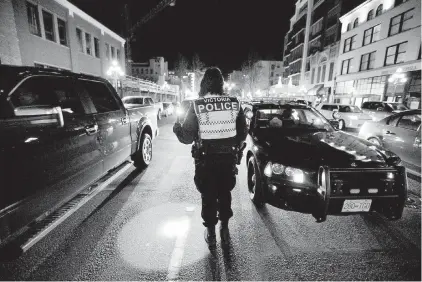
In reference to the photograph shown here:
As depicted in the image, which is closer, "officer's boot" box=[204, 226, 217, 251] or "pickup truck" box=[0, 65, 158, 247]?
"pickup truck" box=[0, 65, 158, 247]

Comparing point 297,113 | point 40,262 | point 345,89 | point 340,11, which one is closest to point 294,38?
point 340,11

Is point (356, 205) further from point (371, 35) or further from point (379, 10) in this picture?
point (371, 35)

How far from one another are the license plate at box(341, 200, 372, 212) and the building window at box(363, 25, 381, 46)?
30.8m

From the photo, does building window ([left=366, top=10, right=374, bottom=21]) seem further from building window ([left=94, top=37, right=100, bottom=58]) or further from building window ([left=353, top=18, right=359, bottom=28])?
building window ([left=94, top=37, right=100, bottom=58])

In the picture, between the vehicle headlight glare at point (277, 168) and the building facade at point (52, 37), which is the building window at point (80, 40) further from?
the vehicle headlight glare at point (277, 168)

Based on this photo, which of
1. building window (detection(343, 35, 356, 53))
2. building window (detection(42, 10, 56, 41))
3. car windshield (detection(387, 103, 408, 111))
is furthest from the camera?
building window (detection(343, 35, 356, 53))

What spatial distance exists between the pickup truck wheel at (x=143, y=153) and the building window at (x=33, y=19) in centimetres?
1381

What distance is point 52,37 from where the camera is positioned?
16234 mm

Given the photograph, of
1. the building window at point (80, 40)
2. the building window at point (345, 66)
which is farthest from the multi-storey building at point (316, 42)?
the building window at point (80, 40)

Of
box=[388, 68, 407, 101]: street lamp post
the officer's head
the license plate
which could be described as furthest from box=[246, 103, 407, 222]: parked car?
box=[388, 68, 407, 101]: street lamp post

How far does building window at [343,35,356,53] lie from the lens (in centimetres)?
3094

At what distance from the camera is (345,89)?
106 feet

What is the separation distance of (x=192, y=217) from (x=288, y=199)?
1468 mm

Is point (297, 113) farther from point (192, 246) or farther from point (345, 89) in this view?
point (345, 89)
